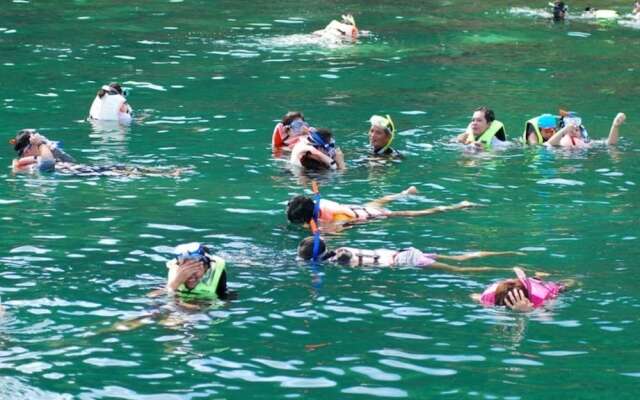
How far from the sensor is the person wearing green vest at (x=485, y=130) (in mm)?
25000

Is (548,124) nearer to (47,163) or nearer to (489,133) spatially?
(489,133)

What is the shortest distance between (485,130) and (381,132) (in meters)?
2.06

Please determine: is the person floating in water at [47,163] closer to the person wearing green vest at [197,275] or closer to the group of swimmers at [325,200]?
the group of swimmers at [325,200]

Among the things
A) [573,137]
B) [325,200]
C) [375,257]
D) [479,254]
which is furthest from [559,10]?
[375,257]

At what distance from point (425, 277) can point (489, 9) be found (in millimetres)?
29251

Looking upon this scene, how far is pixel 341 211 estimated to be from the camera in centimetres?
1992

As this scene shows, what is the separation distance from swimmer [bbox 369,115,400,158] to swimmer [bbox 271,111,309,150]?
45.5 inches

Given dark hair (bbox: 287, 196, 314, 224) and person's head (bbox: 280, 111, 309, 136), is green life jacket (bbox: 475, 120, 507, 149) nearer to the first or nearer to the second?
person's head (bbox: 280, 111, 309, 136)

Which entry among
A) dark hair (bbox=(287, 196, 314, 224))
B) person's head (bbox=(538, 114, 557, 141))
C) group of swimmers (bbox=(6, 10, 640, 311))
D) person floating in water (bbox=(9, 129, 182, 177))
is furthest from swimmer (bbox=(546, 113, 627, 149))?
dark hair (bbox=(287, 196, 314, 224))

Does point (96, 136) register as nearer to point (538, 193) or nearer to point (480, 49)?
point (538, 193)

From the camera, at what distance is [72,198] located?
21.4 m

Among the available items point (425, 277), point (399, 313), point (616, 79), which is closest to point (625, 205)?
point (425, 277)

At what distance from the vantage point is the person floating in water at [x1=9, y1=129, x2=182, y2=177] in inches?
896

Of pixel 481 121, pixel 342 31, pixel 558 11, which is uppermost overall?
pixel 558 11
